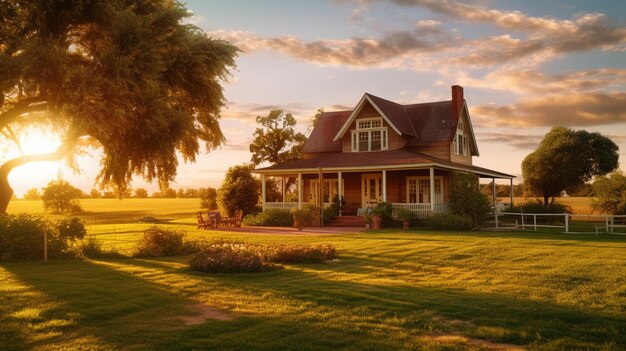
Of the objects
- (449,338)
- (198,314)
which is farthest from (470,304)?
(198,314)

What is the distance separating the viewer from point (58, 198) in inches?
2366

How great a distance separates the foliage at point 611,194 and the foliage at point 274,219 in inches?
916

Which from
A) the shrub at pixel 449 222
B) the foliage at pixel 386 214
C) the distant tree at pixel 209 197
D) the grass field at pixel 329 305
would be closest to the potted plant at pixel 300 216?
the foliage at pixel 386 214

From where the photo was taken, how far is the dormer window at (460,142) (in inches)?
1577

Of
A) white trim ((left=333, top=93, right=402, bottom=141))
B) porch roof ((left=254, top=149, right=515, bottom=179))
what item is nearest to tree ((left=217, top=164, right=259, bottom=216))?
porch roof ((left=254, top=149, right=515, bottom=179))

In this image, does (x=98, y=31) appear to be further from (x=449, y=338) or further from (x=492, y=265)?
(x=449, y=338)

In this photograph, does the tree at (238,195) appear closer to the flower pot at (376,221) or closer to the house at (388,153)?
the house at (388,153)

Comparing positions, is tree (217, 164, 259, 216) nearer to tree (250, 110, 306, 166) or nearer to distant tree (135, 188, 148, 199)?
tree (250, 110, 306, 166)

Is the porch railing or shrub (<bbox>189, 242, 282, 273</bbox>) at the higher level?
the porch railing

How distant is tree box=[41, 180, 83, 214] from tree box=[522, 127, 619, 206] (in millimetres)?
54511

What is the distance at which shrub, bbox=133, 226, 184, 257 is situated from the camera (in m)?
19.4

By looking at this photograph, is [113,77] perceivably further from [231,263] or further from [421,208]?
[421,208]

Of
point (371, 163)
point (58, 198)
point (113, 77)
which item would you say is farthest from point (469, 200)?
point (58, 198)

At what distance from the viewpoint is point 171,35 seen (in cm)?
2178
